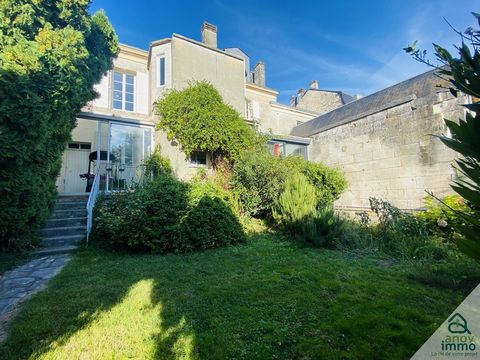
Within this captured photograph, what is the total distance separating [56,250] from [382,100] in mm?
12664

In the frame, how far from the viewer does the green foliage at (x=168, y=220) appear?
5.56m

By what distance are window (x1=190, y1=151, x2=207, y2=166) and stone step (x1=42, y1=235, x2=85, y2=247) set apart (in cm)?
525

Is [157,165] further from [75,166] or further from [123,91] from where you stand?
[123,91]


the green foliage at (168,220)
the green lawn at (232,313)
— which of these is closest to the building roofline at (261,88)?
the green foliage at (168,220)

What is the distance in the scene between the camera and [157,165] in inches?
360

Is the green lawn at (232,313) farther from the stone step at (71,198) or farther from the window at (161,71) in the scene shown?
the window at (161,71)

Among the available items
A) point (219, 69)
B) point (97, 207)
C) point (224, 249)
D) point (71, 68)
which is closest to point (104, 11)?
point (71, 68)

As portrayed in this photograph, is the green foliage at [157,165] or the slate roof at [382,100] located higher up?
the slate roof at [382,100]

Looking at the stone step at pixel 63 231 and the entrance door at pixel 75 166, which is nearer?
the stone step at pixel 63 231

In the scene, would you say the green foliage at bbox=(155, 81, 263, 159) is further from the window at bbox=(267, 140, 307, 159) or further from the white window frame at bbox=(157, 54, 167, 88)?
the window at bbox=(267, 140, 307, 159)

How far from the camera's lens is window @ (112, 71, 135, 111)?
11.6 metres

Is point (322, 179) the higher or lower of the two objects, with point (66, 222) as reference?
higher

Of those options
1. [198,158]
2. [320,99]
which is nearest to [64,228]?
[198,158]

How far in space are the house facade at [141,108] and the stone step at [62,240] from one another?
9.01 feet
